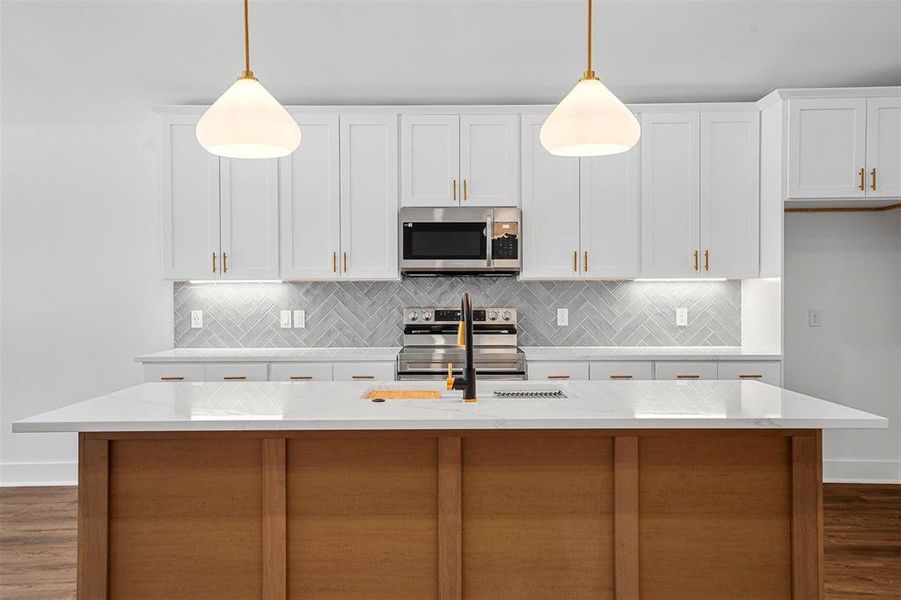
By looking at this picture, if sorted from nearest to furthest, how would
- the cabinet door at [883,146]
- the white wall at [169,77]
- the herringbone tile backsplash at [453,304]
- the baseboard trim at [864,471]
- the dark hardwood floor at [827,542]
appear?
the dark hardwood floor at [827,542], the white wall at [169,77], the cabinet door at [883,146], the baseboard trim at [864,471], the herringbone tile backsplash at [453,304]

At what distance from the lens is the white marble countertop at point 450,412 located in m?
1.96

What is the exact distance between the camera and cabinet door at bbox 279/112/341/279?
4.12 metres

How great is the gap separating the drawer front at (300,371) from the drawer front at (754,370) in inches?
96.7

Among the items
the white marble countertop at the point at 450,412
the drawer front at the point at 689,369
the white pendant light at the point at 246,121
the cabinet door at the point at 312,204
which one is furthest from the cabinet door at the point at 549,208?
the white pendant light at the point at 246,121

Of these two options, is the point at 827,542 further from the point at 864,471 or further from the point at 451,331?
the point at 451,331

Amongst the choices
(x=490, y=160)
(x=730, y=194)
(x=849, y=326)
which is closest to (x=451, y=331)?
(x=490, y=160)

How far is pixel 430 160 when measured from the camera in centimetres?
414

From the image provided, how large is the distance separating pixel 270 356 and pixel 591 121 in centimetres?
266

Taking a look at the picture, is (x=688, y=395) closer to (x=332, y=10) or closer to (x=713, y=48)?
(x=713, y=48)

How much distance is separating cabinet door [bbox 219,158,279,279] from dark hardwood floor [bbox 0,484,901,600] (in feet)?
5.82

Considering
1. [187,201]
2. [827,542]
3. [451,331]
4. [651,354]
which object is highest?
[187,201]

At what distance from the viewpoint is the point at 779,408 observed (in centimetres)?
211

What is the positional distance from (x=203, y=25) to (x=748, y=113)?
3.45 metres

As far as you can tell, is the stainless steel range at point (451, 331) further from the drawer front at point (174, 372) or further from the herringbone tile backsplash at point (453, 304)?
the drawer front at point (174, 372)
